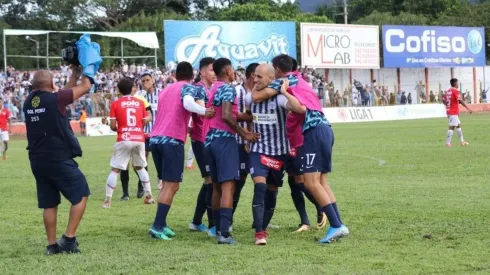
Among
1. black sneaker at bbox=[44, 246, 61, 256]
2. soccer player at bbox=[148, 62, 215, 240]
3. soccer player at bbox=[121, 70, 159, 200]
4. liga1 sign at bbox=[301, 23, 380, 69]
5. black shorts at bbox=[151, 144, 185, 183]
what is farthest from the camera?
liga1 sign at bbox=[301, 23, 380, 69]

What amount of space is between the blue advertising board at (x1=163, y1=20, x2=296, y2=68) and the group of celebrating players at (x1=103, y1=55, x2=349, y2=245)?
42145 millimetres

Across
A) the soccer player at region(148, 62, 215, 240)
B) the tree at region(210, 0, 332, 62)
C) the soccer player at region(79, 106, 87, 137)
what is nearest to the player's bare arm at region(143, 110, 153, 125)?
the soccer player at region(148, 62, 215, 240)

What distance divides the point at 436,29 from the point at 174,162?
60159 millimetres

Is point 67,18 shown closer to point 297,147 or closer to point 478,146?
point 478,146

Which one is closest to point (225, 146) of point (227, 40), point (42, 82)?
point (42, 82)

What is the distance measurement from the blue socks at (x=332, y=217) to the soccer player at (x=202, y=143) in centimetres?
152

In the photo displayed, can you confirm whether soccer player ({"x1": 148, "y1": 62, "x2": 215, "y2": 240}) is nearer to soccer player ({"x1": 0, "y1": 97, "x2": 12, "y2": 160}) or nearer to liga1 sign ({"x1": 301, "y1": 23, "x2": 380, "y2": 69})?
soccer player ({"x1": 0, "y1": 97, "x2": 12, "y2": 160})

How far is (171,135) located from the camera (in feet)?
34.6

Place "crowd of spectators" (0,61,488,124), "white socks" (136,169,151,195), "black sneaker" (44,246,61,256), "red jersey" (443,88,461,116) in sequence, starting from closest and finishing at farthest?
"black sneaker" (44,246,61,256), "white socks" (136,169,151,195), "red jersey" (443,88,461,116), "crowd of spectators" (0,61,488,124)

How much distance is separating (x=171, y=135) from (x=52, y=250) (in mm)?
2103

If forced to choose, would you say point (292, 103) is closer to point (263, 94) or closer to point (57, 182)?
point (263, 94)

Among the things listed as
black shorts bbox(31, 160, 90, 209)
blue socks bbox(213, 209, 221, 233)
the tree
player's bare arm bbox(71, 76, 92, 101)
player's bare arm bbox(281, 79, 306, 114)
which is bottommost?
blue socks bbox(213, 209, 221, 233)

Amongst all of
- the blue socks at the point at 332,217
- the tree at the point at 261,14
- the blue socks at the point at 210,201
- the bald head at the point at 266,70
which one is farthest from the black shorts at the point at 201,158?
the tree at the point at 261,14

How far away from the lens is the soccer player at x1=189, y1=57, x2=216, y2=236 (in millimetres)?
10625
